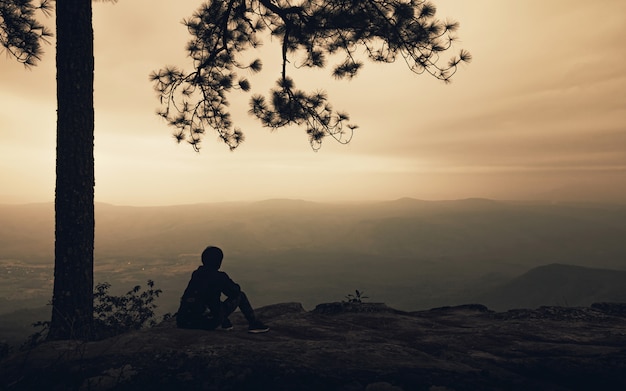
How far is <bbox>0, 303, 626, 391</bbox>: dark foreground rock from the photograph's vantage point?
10.8 feet

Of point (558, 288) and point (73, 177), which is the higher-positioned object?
point (73, 177)

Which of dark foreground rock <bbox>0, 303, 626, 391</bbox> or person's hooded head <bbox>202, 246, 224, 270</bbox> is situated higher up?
person's hooded head <bbox>202, 246, 224, 270</bbox>

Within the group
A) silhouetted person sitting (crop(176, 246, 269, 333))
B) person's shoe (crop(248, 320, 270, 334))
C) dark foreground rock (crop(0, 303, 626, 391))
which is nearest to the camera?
dark foreground rock (crop(0, 303, 626, 391))

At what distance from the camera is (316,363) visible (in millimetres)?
3729

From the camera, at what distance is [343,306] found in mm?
8586

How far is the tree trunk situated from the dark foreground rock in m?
2.07

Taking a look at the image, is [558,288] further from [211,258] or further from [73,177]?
[73,177]

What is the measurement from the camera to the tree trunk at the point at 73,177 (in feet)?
20.8

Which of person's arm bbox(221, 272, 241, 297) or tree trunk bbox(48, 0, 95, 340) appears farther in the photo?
tree trunk bbox(48, 0, 95, 340)

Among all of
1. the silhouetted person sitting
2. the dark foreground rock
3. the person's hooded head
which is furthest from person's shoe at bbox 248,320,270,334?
the person's hooded head

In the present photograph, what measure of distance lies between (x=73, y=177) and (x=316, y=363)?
5365mm

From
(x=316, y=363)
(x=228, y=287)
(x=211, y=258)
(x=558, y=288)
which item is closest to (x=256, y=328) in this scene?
(x=228, y=287)

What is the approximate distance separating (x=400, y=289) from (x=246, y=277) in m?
77.6

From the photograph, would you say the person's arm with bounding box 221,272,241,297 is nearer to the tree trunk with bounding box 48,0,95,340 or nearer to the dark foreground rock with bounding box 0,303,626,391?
the dark foreground rock with bounding box 0,303,626,391
